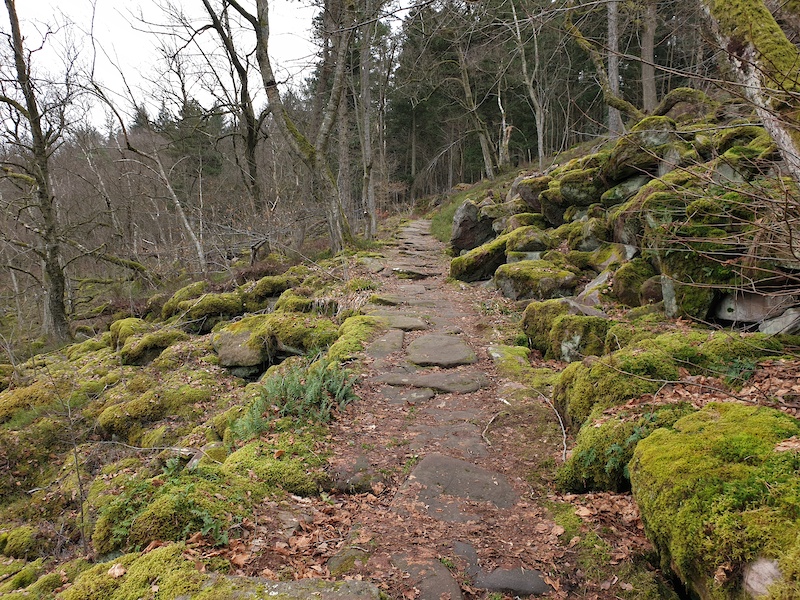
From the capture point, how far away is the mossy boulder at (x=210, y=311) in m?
10.6

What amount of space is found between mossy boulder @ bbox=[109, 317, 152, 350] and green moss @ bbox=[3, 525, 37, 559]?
603 centimetres

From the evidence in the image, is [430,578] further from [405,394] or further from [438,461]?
[405,394]

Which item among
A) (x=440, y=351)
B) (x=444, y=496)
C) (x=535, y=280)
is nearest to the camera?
(x=444, y=496)

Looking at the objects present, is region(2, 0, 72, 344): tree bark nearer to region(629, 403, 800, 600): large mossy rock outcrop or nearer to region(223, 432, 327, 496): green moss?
region(223, 432, 327, 496): green moss

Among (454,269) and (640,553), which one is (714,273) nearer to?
(640,553)

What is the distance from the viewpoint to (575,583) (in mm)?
2426

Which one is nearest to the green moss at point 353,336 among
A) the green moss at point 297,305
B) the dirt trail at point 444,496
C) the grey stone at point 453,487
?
the dirt trail at point 444,496

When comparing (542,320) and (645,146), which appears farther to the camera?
(645,146)

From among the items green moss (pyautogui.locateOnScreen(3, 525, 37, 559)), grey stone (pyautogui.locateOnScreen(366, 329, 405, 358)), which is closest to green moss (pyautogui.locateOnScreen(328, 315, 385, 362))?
grey stone (pyautogui.locateOnScreen(366, 329, 405, 358))

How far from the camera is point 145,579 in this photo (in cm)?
217

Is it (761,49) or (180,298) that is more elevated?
(761,49)

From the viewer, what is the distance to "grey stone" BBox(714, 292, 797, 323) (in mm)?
4191

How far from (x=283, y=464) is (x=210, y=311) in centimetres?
813

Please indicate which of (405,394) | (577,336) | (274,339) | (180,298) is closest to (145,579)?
(405,394)
